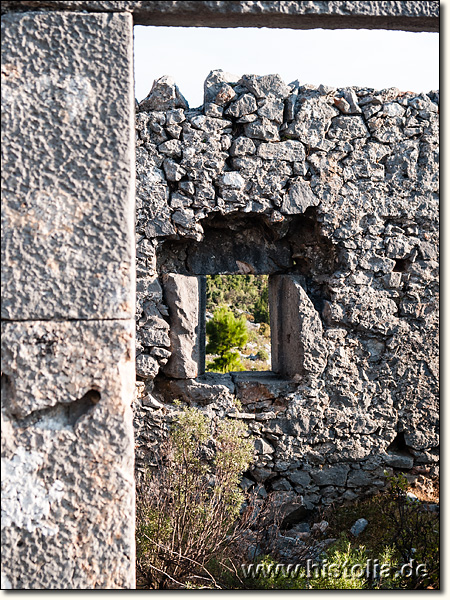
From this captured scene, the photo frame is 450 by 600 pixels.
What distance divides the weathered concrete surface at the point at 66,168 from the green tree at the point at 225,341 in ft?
24.3

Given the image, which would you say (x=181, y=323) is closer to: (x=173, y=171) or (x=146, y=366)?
(x=146, y=366)

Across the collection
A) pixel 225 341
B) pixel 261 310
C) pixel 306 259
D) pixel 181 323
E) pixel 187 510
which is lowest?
pixel 187 510

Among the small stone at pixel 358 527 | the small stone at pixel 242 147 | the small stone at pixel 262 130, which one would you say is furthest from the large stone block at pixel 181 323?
the small stone at pixel 358 527

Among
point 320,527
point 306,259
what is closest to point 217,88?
point 306,259

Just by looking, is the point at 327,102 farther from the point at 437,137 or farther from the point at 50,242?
the point at 50,242

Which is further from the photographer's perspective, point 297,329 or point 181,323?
point 297,329

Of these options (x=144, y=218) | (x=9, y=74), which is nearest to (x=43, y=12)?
(x=9, y=74)

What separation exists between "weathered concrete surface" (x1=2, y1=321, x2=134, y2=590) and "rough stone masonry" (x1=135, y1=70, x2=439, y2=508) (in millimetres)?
2907

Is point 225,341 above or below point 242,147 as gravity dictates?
below

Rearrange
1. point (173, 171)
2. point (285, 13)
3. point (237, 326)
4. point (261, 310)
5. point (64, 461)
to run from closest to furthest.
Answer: point (64, 461) < point (285, 13) < point (173, 171) < point (237, 326) < point (261, 310)

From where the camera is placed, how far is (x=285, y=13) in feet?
6.46

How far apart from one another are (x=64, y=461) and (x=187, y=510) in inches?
78.1

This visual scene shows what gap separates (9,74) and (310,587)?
9.65ft

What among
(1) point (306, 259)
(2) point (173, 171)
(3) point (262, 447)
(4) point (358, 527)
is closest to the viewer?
(4) point (358, 527)
